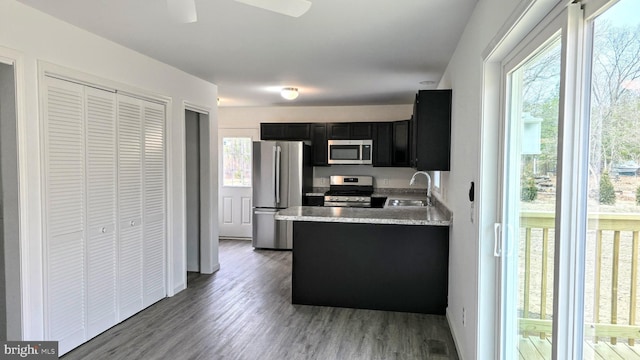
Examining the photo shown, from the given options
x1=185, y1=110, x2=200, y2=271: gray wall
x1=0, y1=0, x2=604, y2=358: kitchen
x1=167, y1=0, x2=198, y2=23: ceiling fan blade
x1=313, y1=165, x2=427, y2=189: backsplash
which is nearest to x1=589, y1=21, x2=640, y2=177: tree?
x1=0, y1=0, x2=604, y2=358: kitchen

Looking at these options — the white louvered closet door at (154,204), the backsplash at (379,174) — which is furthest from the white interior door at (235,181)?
the white louvered closet door at (154,204)

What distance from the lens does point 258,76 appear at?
14.6 feet

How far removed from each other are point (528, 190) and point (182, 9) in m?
1.84

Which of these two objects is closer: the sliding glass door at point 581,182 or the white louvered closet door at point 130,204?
the sliding glass door at point 581,182

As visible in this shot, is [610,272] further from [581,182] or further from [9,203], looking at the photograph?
[9,203]

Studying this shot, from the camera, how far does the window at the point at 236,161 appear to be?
715 cm

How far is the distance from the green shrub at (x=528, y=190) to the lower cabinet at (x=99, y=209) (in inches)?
115

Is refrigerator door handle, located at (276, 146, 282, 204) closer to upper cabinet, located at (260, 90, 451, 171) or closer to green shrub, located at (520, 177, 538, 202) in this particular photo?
upper cabinet, located at (260, 90, 451, 171)

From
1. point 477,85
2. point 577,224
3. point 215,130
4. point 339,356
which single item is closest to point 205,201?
point 215,130

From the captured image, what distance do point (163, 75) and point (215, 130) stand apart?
1230 millimetres

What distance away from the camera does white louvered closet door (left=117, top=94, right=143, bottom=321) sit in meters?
3.40

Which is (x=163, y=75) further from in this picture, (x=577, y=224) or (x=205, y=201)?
(x=577, y=224)

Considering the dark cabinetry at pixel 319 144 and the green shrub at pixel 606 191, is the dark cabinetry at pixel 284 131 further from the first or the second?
the green shrub at pixel 606 191

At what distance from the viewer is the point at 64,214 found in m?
2.82
